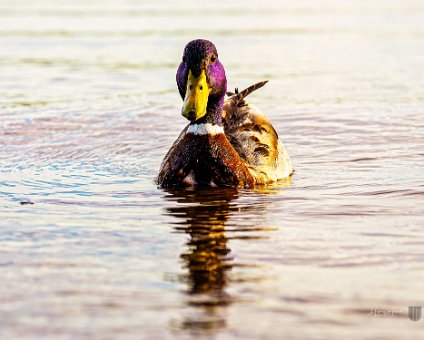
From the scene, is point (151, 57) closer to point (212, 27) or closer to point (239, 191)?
point (212, 27)

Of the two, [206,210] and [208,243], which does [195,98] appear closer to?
[206,210]

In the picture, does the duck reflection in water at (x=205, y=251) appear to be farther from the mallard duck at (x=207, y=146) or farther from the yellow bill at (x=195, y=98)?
the yellow bill at (x=195, y=98)

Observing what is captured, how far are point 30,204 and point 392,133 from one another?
5.27m

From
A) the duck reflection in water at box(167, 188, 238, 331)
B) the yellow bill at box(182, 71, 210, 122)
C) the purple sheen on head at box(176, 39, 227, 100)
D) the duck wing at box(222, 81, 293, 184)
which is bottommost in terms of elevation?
the duck reflection in water at box(167, 188, 238, 331)

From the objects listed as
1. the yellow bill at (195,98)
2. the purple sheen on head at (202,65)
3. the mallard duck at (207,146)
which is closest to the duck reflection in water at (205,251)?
the mallard duck at (207,146)

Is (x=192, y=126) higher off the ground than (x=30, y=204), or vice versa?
(x=192, y=126)

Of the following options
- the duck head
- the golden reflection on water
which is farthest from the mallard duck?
the golden reflection on water

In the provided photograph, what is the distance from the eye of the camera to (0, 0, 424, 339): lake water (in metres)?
5.86

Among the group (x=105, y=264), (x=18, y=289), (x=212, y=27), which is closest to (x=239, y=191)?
(x=105, y=264)

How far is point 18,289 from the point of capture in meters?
6.30

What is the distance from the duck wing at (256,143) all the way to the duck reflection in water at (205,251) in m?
0.70

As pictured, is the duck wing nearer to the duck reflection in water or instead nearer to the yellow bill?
the duck reflection in water

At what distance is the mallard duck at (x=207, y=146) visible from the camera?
9.50 meters

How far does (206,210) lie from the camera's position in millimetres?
8711
